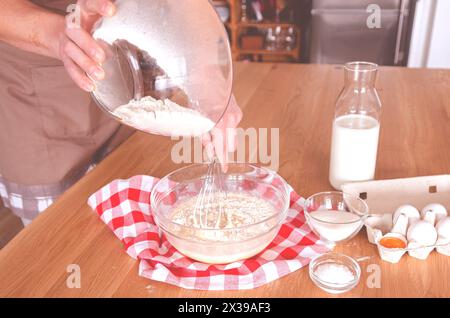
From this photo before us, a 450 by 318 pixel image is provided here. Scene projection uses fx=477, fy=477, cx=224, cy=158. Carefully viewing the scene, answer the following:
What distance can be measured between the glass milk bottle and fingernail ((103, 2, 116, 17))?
0.46 metres

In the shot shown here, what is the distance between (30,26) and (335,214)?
0.69 meters

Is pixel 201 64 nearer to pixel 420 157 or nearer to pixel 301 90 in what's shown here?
pixel 420 157

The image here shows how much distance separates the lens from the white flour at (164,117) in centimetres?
78

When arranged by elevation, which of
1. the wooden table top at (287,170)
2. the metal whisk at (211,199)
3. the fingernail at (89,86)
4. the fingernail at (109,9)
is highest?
the fingernail at (109,9)

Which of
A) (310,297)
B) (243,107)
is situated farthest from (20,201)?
(310,297)

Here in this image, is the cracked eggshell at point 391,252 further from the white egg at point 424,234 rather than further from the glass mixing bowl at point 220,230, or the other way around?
the glass mixing bowl at point 220,230

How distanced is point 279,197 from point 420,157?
409 millimetres

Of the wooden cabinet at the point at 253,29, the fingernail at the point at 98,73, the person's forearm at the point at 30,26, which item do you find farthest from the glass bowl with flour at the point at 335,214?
the wooden cabinet at the point at 253,29

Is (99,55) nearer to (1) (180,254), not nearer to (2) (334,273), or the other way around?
(1) (180,254)

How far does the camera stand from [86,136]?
4.35 feet

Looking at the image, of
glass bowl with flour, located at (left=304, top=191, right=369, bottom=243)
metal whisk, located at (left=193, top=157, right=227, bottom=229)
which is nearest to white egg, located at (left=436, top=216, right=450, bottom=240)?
glass bowl with flour, located at (left=304, top=191, right=369, bottom=243)

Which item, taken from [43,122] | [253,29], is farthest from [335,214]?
[253,29]

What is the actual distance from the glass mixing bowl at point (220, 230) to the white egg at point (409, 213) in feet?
0.61

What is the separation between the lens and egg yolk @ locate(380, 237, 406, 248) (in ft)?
2.53
